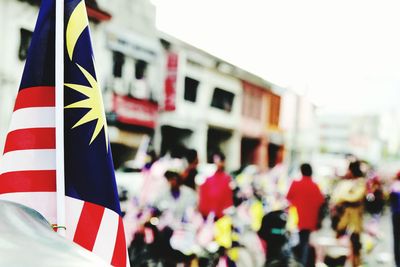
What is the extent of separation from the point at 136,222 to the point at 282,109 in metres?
2.24

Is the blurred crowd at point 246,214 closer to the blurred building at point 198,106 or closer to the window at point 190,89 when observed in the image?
the blurred building at point 198,106

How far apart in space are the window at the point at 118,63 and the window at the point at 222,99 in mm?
A: 1140

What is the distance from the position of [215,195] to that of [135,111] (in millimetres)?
1079

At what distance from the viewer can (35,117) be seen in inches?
109

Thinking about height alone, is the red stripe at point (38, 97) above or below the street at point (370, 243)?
above

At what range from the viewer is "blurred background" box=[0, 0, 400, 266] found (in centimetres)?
649

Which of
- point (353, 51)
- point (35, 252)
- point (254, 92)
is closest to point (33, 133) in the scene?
point (35, 252)

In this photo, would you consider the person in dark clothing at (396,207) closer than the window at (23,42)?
No

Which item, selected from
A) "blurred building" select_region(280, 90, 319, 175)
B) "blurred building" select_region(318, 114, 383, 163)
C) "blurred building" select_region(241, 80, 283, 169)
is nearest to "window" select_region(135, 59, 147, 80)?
"blurred building" select_region(241, 80, 283, 169)

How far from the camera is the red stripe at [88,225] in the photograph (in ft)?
9.02

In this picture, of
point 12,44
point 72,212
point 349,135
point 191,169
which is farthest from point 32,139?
point 349,135

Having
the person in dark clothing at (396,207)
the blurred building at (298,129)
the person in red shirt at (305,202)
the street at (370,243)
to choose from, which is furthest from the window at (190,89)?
the person in dark clothing at (396,207)

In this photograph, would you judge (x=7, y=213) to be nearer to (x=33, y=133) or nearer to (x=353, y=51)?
(x=33, y=133)

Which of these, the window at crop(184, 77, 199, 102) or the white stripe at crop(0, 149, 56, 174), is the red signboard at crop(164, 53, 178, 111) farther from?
the white stripe at crop(0, 149, 56, 174)
